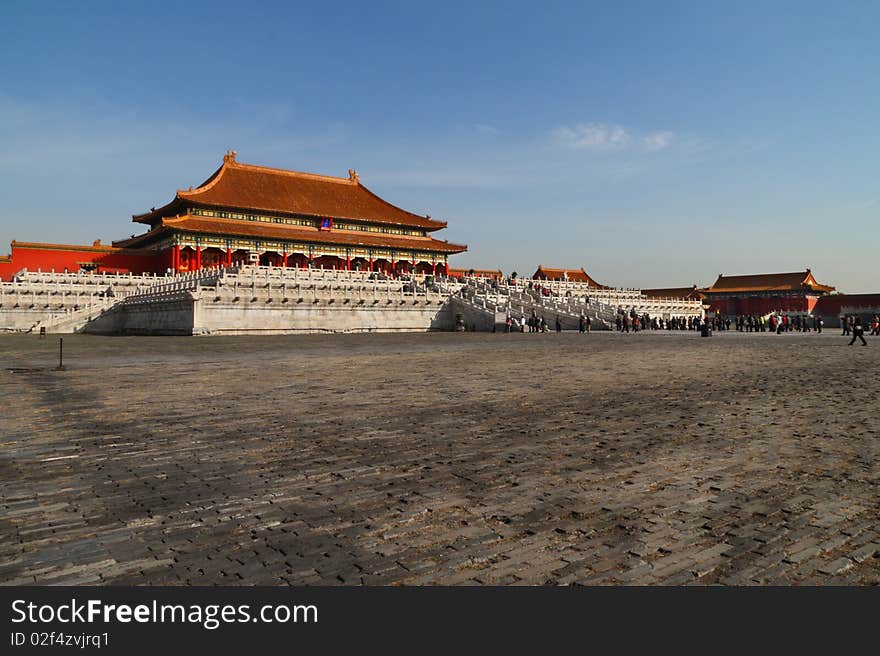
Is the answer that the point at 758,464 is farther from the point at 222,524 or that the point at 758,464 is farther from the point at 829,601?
the point at 222,524

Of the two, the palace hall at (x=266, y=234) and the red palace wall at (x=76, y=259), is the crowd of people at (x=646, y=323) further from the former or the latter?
the red palace wall at (x=76, y=259)

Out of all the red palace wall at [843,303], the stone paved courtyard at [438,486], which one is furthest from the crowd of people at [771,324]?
the stone paved courtyard at [438,486]

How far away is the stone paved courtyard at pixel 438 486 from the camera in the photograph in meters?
2.92

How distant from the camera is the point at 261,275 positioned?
3359 cm

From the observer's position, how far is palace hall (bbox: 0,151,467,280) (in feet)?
137

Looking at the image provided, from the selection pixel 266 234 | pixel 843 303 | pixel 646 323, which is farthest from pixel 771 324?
pixel 266 234

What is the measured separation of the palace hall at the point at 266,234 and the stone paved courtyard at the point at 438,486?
119 feet

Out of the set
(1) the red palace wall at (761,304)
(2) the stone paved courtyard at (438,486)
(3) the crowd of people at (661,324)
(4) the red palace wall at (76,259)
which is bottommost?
(2) the stone paved courtyard at (438,486)

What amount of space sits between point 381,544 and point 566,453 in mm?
2405

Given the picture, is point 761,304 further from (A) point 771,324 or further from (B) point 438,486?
(B) point 438,486

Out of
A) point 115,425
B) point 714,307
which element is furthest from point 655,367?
point 714,307

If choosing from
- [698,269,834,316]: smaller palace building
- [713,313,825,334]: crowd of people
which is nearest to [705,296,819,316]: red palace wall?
[698,269,834,316]: smaller palace building

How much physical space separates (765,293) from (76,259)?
5772cm

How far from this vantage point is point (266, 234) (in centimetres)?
4491
